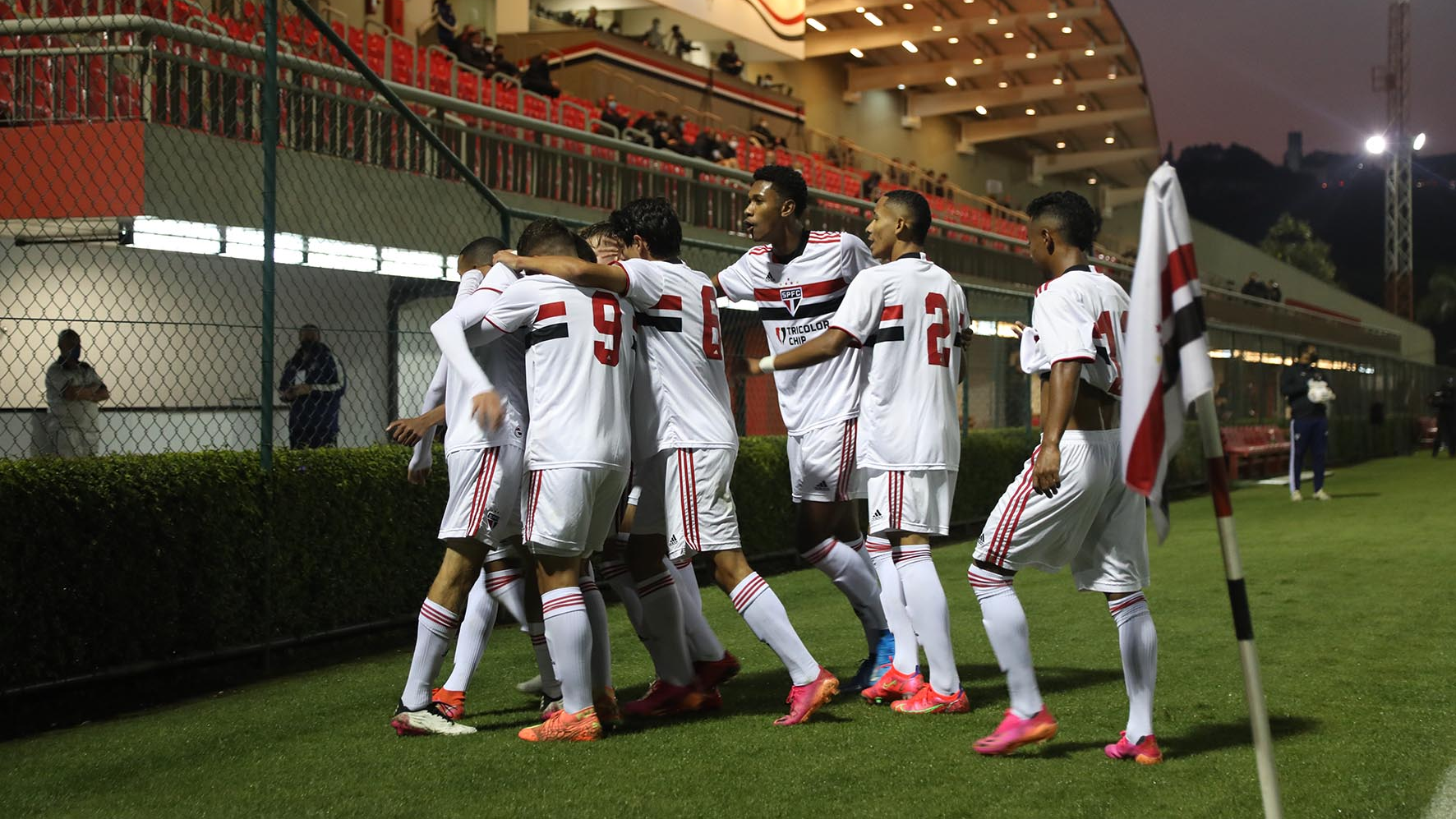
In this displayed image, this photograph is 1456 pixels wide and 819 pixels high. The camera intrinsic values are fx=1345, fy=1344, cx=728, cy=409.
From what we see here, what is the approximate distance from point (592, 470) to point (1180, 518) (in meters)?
11.3

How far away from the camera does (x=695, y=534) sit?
16.7 feet

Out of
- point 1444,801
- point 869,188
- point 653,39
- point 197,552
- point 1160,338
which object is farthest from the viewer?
point 653,39

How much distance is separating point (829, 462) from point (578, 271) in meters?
1.50

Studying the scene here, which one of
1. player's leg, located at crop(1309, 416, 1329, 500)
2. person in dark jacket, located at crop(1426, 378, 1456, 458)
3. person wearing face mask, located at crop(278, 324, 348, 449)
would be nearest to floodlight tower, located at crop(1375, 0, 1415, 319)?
person in dark jacket, located at crop(1426, 378, 1456, 458)

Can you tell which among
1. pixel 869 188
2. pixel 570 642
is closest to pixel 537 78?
pixel 869 188

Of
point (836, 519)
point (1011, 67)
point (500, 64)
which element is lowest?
point (836, 519)

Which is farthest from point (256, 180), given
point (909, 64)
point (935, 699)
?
point (909, 64)

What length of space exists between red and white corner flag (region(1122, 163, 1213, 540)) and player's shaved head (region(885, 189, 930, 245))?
222 cm

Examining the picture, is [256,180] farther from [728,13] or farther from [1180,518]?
[728,13]

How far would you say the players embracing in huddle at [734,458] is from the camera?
452 centimetres

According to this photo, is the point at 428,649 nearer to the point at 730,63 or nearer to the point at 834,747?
the point at 834,747

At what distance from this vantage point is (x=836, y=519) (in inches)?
230

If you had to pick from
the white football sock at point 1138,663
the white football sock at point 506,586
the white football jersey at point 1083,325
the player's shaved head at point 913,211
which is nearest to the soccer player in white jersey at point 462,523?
the white football sock at point 506,586

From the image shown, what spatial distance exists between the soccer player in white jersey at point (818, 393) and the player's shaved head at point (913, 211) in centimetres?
36
